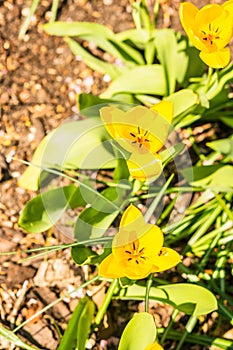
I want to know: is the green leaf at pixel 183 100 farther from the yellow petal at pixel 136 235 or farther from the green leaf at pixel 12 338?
the green leaf at pixel 12 338

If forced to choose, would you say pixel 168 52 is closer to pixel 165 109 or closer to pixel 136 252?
pixel 165 109

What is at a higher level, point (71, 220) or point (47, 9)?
point (47, 9)

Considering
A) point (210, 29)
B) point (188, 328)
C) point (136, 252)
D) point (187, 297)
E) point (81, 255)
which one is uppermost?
point (210, 29)

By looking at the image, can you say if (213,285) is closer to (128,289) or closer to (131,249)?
(128,289)

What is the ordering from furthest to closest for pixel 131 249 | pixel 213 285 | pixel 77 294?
1. pixel 77 294
2. pixel 213 285
3. pixel 131 249

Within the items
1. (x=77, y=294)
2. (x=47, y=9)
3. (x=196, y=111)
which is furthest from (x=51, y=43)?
(x=77, y=294)

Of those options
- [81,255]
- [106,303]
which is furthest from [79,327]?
[81,255]
